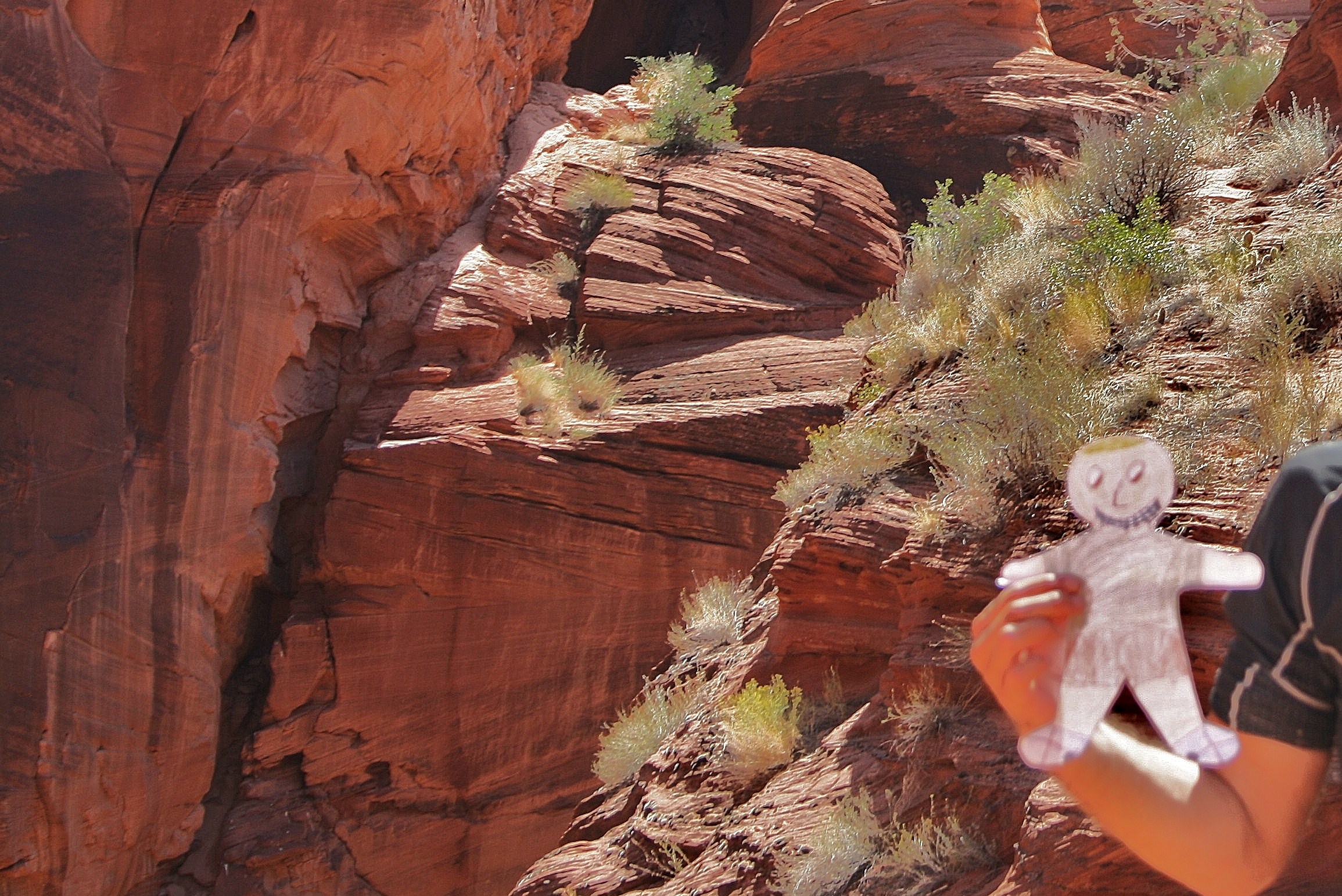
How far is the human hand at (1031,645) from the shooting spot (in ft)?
5.06

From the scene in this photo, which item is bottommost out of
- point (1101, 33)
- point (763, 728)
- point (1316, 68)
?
point (763, 728)

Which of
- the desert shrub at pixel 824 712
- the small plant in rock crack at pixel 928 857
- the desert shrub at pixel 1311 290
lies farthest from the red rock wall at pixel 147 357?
the desert shrub at pixel 1311 290

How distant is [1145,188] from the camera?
21.6ft

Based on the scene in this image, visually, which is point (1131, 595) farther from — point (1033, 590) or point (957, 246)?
point (957, 246)

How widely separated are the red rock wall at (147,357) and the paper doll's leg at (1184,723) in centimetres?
888

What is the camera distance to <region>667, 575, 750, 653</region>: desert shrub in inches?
288

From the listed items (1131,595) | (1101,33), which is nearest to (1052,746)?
(1131,595)

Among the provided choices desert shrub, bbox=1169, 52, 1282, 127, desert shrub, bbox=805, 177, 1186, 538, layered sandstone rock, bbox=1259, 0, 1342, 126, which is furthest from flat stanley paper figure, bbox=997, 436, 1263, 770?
desert shrub, bbox=1169, 52, 1282, 127

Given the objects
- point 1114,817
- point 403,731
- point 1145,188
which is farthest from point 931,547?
point 403,731

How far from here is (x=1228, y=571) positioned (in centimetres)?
151

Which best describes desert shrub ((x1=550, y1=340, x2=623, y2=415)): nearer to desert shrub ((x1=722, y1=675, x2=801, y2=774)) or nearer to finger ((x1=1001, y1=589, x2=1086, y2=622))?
desert shrub ((x1=722, y1=675, x2=801, y2=774))

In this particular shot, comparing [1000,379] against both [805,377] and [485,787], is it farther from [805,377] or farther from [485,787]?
[485,787]

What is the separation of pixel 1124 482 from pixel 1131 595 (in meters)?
0.15

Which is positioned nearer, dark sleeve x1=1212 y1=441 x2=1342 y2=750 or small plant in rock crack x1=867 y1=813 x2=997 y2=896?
dark sleeve x1=1212 y1=441 x2=1342 y2=750
